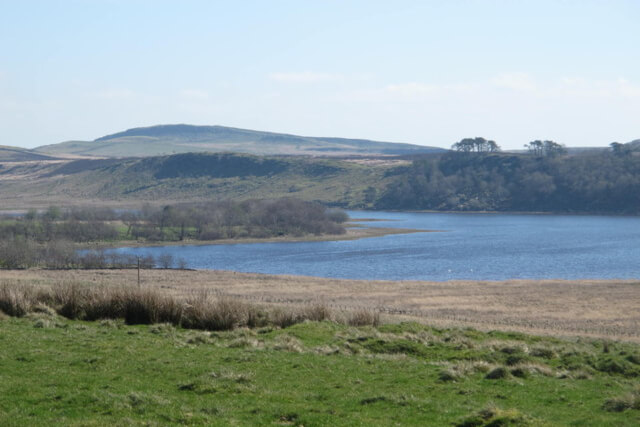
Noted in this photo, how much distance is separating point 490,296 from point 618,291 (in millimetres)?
9351

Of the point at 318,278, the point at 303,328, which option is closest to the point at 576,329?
the point at 303,328

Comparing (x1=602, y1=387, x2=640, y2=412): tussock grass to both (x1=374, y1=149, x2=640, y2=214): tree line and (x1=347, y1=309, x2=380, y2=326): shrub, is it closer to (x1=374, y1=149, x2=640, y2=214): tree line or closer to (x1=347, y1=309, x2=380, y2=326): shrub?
(x1=347, y1=309, x2=380, y2=326): shrub

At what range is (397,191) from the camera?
176 metres

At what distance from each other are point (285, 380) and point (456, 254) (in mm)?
71503

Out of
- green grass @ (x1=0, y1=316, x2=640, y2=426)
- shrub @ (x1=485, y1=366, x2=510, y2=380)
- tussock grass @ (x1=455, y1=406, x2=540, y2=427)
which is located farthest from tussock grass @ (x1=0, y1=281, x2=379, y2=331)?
tussock grass @ (x1=455, y1=406, x2=540, y2=427)

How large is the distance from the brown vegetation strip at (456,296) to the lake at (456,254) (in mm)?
7657

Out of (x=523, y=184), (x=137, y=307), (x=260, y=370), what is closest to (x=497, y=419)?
(x=260, y=370)

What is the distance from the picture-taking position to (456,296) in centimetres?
5197

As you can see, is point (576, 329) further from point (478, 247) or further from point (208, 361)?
point (478, 247)

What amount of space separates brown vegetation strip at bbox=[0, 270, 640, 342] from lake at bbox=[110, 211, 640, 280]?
7.66m

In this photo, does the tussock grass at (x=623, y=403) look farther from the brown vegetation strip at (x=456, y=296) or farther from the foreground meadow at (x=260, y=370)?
the brown vegetation strip at (x=456, y=296)

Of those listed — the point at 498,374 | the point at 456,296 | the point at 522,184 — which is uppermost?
the point at 498,374

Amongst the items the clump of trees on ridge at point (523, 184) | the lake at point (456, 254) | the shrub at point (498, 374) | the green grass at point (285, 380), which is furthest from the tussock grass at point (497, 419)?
the clump of trees on ridge at point (523, 184)

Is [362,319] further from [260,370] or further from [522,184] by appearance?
[522,184]
